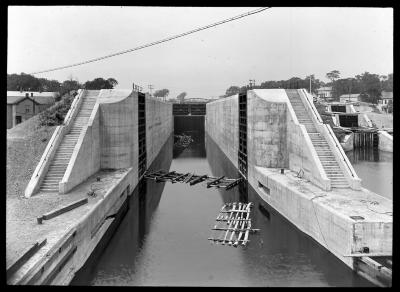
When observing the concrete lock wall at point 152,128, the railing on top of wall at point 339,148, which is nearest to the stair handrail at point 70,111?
the concrete lock wall at point 152,128

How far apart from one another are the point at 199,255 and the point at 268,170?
11.3 m

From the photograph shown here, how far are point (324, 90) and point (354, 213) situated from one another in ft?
410

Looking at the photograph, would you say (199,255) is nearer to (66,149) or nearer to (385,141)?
(66,149)

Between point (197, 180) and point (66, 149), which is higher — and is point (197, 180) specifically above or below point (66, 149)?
below

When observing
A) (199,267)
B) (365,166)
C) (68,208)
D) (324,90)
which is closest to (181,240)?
(199,267)

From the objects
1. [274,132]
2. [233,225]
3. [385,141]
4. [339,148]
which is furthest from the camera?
[385,141]

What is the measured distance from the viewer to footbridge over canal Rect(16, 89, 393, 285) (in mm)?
14617

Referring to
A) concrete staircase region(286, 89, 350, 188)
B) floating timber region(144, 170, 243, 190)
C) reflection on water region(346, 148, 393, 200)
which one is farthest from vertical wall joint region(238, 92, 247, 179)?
reflection on water region(346, 148, 393, 200)

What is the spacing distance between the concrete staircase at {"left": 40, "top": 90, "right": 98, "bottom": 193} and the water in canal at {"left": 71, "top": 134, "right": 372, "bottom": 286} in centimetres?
467

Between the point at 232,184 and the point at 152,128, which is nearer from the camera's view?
the point at 232,184

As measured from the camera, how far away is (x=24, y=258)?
11.6m

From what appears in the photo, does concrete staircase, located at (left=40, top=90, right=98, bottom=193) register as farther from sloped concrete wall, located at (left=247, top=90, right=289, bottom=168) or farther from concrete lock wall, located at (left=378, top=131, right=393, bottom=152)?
concrete lock wall, located at (left=378, top=131, right=393, bottom=152)

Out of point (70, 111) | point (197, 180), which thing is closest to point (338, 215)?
point (197, 180)
